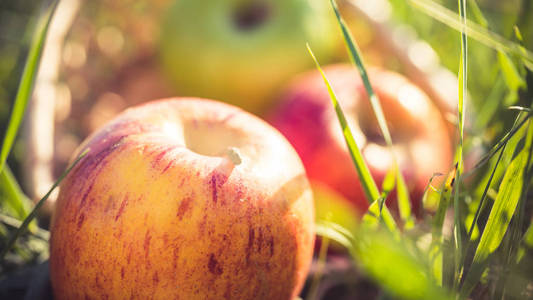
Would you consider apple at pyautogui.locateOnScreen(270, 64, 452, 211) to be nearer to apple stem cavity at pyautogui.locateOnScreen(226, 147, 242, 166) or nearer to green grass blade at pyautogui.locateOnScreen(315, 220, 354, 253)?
green grass blade at pyautogui.locateOnScreen(315, 220, 354, 253)

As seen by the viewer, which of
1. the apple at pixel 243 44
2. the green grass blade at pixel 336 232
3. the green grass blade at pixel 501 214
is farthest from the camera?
the apple at pixel 243 44

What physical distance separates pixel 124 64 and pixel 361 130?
3.15 ft

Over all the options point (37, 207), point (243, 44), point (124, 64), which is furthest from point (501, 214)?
point (124, 64)

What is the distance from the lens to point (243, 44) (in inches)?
52.0

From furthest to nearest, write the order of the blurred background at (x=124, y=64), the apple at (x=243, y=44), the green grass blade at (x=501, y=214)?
1. the apple at (x=243, y=44)
2. the blurred background at (x=124, y=64)
3. the green grass blade at (x=501, y=214)

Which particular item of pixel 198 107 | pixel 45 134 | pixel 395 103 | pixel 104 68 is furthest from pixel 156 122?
pixel 104 68

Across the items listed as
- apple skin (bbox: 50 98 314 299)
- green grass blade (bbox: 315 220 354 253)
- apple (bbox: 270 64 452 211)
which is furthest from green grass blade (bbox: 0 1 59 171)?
apple (bbox: 270 64 452 211)

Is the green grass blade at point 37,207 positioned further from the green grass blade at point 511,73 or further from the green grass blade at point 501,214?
the green grass blade at point 511,73

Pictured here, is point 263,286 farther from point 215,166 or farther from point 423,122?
point 423,122

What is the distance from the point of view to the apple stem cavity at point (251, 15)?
137 centimetres

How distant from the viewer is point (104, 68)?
1.52 metres

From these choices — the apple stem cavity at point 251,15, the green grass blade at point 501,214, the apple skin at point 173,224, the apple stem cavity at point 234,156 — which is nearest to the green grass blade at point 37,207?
the apple skin at point 173,224

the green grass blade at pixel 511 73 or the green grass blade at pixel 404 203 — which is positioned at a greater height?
the green grass blade at pixel 511 73

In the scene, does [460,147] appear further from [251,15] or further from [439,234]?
[251,15]
